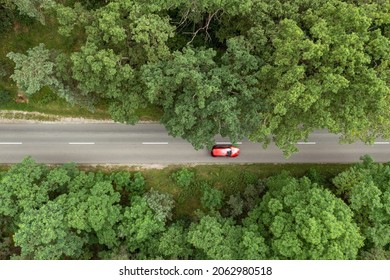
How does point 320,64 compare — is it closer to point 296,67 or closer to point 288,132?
point 296,67

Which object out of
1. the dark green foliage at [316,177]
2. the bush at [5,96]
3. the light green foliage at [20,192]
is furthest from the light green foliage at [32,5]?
the dark green foliage at [316,177]

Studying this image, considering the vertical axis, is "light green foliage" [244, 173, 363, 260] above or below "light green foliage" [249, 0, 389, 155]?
below

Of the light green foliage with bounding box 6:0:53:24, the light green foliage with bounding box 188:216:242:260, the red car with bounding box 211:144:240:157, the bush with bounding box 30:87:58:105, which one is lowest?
the light green foliage with bounding box 188:216:242:260

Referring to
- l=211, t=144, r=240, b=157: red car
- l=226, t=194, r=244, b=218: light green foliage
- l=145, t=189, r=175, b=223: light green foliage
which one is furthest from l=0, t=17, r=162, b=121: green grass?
l=226, t=194, r=244, b=218: light green foliage

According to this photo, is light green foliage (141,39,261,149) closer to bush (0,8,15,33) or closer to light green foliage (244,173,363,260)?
light green foliage (244,173,363,260)

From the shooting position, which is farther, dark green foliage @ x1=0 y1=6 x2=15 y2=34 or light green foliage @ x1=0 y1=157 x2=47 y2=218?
dark green foliage @ x1=0 y1=6 x2=15 y2=34

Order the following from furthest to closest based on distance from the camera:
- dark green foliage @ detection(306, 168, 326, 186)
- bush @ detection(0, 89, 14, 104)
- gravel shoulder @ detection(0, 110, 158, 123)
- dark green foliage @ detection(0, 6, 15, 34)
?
gravel shoulder @ detection(0, 110, 158, 123) < bush @ detection(0, 89, 14, 104) < dark green foliage @ detection(0, 6, 15, 34) < dark green foliage @ detection(306, 168, 326, 186)

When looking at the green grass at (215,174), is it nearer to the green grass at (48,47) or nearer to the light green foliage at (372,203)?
the green grass at (48,47)

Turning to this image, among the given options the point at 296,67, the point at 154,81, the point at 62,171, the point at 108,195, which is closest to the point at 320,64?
the point at 296,67
